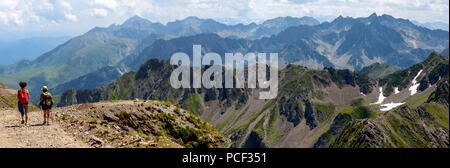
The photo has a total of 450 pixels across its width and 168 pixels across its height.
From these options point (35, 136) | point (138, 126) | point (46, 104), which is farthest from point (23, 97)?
point (138, 126)

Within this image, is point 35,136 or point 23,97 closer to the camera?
point 35,136

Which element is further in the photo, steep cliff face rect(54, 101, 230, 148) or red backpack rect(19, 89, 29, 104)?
red backpack rect(19, 89, 29, 104)

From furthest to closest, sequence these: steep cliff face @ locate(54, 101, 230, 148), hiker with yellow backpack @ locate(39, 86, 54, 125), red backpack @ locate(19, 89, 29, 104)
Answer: red backpack @ locate(19, 89, 29, 104) < hiker with yellow backpack @ locate(39, 86, 54, 125) < steep cliff face @ locate(54, 101, 230, 148)

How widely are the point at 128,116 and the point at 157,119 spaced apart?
11.4 feet

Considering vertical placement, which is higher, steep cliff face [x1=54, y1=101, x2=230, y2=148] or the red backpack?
the red backpack

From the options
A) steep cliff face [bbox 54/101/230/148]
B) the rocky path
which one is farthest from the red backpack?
steep cliff face [bbox 54/101/230/148]

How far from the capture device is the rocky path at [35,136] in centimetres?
2581

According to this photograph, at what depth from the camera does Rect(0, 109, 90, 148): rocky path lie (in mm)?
→ 25812

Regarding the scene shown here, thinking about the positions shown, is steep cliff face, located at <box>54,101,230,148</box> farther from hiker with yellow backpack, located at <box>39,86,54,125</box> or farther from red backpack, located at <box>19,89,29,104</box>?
red backpack, located at <box>19,89,29,104</box>

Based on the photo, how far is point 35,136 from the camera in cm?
2781

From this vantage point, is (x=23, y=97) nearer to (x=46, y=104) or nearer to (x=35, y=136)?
(x=46, y=104)

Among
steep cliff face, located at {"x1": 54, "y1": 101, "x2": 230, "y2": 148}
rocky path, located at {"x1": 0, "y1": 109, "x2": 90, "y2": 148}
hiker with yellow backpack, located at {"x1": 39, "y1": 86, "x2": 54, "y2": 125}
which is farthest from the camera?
hiker with yellow backpack, located at {"x1": 39, "y1": 86, "x2": 54, "y2": 125}

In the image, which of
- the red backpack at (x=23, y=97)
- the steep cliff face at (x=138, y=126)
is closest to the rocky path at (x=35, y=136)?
the steep cliff face at (x=138, y=126)

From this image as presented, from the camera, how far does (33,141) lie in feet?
87.2
